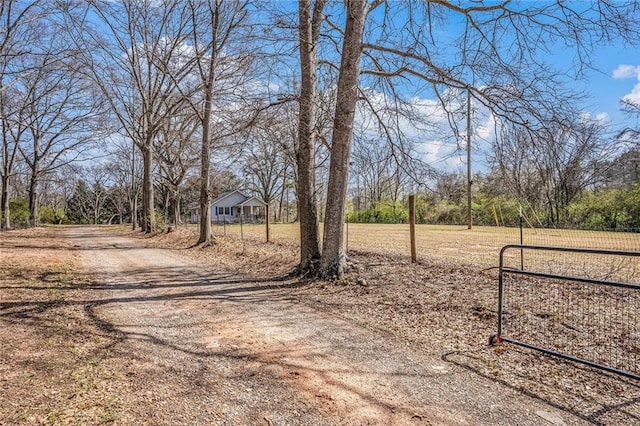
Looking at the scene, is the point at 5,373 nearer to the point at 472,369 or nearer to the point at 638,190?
the point at 472,369

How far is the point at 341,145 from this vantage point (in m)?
7.49

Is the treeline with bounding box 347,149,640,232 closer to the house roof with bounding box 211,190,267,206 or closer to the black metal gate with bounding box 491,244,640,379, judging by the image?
the black metal gate with bounding box 491,244,640,379

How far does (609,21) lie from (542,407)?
540cm

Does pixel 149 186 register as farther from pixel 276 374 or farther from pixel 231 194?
pixel 231 194

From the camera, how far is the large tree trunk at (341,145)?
732 cm

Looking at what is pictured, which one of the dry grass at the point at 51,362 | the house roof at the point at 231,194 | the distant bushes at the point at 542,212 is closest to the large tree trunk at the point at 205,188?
the dry grass at the point at 51,362

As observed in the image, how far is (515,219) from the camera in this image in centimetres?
2109

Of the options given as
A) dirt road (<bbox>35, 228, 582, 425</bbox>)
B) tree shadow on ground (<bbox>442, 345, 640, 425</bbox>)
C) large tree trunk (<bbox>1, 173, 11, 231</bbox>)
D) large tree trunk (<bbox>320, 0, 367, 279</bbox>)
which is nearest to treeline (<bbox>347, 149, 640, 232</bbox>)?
A: large tree trunk (<bbox>320, 0, 367, 279</bbox>)

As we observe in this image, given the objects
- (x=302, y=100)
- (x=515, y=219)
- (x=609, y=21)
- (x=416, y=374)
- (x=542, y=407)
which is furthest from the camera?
(x=515, y=219)

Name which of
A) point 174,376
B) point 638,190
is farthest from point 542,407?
point 638,190

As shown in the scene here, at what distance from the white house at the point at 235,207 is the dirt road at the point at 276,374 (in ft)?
157

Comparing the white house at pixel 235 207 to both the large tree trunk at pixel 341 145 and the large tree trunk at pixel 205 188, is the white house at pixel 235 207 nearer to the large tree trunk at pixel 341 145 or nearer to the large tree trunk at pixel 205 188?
the large tree trunk at pixel 205 188

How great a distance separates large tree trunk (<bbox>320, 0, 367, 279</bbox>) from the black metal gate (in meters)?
3.03

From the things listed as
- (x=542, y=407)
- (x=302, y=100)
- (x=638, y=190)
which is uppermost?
(x=302, y=100)
